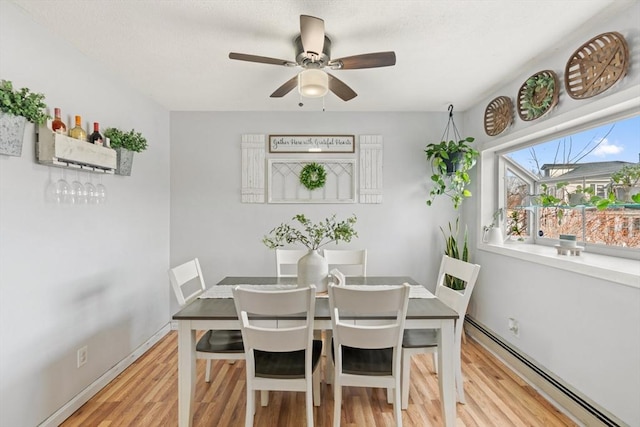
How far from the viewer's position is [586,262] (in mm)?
2053

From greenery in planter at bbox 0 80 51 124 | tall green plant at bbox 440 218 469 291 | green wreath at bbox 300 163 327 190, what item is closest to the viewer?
greenery in planter at bbox 0 80 51 124

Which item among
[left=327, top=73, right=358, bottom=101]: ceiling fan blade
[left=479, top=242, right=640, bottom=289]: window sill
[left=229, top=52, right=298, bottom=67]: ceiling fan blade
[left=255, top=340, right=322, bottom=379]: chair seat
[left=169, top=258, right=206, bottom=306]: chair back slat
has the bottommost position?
[left=255, top=340, right=322, bottom=379]: chair seat

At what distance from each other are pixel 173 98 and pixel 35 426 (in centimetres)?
272

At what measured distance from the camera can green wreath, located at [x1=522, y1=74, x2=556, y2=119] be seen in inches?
88.4

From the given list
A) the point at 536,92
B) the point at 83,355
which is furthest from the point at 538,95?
the point at 83,355

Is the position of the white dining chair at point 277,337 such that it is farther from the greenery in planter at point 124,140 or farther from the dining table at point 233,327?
the greenery in planter at point 124,140

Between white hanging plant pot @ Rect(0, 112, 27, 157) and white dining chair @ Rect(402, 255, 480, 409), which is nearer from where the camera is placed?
white hanging plant pot @ Rect(0, 112, 27, 157)

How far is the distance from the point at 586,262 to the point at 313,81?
82.1 inches

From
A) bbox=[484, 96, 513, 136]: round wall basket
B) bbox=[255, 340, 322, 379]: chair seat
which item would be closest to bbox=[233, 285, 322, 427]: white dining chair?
bbox=[255, 340, 322, 379]: chair seat

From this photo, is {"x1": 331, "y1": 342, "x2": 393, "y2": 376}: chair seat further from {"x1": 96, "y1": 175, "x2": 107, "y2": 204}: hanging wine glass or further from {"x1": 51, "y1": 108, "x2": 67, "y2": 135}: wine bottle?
{"x1": 51, "y1": 108, "x2": 67, "y2": 135}: wine bottle

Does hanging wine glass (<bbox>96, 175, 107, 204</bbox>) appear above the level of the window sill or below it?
above

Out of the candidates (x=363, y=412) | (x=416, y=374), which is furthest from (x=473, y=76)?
(x=363, y=412)

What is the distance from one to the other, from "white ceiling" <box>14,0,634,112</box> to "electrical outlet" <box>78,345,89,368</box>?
2.08 metres

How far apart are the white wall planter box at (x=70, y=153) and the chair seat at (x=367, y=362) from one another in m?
2.06
